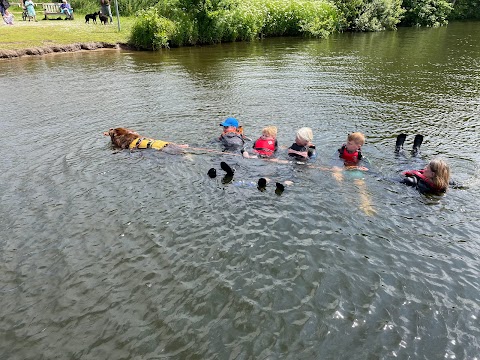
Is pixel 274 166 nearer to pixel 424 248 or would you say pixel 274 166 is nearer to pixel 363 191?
pixel 363 191

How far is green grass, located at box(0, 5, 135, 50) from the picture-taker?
104 ft

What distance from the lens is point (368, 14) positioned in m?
43.6

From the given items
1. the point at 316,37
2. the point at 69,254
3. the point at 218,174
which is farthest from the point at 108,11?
the point at 69,254

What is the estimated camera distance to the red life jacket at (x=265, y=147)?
1180 centimetres

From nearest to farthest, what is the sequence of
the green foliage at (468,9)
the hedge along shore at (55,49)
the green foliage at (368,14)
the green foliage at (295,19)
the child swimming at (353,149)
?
1. the child swimming at (353,149)
2. the hedge along shore at (55,49)
3. the green foliage at (295,19)
4. the green foliage at (368,14)
5. the green foliage at (468,9)

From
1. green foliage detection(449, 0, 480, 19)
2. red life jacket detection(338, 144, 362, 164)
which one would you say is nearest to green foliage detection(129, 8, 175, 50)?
red life jacket detection(338, 144, 362, 164)

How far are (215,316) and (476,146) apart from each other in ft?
35.7

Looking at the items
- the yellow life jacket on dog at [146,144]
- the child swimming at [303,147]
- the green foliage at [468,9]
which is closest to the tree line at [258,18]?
the green foliage at [468,9]

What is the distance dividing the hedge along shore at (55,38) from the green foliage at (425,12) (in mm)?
36331

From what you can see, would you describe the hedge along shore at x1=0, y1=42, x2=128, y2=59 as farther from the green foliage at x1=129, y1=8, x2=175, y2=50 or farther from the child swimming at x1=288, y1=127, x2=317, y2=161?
the child swimming at x1=288, y1=127, x2=317, y2=161

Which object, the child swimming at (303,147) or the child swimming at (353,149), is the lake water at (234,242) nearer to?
the child swimming at (353,149)

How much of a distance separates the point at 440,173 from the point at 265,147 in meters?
4.93

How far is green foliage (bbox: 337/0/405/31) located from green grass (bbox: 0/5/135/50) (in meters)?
24.4

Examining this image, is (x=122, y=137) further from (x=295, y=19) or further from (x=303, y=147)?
(x=295, y=19)
